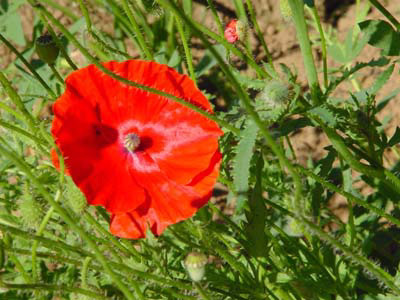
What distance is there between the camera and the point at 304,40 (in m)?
1.31

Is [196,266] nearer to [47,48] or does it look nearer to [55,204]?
[55,204]

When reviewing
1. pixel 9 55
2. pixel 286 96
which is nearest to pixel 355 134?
pixel 286 96

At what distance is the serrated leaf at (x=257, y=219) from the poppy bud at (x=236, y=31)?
0.33 metres

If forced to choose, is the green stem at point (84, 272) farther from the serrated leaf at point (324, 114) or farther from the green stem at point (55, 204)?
the serrated leaf at point (324, 114)

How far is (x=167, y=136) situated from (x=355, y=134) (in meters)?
0.47

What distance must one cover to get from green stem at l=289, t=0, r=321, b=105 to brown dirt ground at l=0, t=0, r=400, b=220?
4.00 feet

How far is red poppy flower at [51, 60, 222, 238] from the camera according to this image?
148cm

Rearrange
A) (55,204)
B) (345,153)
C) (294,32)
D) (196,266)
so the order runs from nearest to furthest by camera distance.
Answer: (55,204) → (196,266) → (345,153) → (294,32)

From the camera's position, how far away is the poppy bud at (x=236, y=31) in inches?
58.8

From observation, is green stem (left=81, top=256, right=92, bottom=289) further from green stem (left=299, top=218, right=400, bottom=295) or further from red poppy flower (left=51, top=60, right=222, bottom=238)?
green stem (left=299, top=218, right=400, bottom=295)

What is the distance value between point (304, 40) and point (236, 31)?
0.24 metres

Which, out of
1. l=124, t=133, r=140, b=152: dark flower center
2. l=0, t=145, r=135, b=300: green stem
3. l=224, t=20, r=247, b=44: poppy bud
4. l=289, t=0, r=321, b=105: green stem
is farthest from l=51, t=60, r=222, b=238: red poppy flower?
l=0, t=145, r=135, b=300: green stem

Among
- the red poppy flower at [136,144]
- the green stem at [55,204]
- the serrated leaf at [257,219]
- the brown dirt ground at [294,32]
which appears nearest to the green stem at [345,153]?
the serrated leaf at [257,219]


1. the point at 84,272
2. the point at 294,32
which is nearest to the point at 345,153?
the point at 84,272
